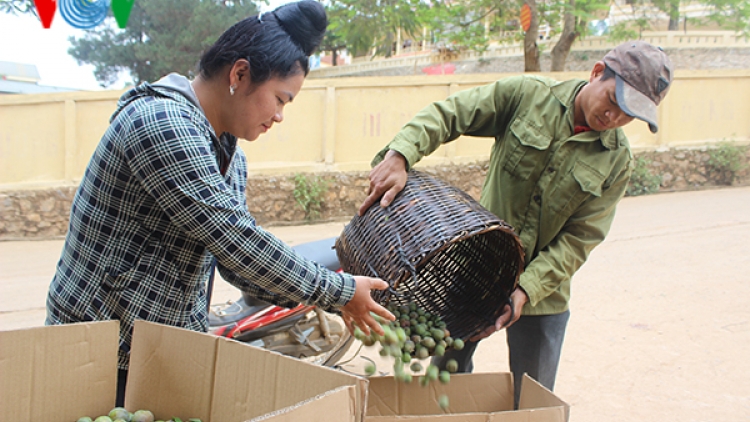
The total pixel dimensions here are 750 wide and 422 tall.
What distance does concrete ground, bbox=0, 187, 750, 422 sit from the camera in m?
3.50

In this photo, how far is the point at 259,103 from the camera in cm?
158

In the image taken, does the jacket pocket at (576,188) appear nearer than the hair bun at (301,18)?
No

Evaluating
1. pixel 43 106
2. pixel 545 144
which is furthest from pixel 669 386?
pixel 43 106

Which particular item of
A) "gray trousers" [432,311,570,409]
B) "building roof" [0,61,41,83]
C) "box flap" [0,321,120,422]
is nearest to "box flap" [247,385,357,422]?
"box flap" [0,321,120,422]

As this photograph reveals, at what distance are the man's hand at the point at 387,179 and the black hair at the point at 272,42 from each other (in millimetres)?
493

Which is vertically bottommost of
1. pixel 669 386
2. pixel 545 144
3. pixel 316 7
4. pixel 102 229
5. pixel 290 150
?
pixel 669 386

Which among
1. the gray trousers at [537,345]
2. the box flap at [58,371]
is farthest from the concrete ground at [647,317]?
the box flap at [58,371]

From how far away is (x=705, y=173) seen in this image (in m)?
10.9

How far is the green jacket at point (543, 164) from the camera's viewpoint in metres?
2.11

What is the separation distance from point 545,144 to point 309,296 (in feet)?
3.54

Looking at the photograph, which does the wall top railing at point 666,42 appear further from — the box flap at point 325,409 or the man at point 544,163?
the box flap at point 325,409

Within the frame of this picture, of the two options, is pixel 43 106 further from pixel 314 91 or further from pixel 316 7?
pixel 316 7

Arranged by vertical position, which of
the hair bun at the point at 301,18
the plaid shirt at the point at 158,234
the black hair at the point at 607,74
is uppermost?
the hair bun at the point at 301,18

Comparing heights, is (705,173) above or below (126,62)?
below
